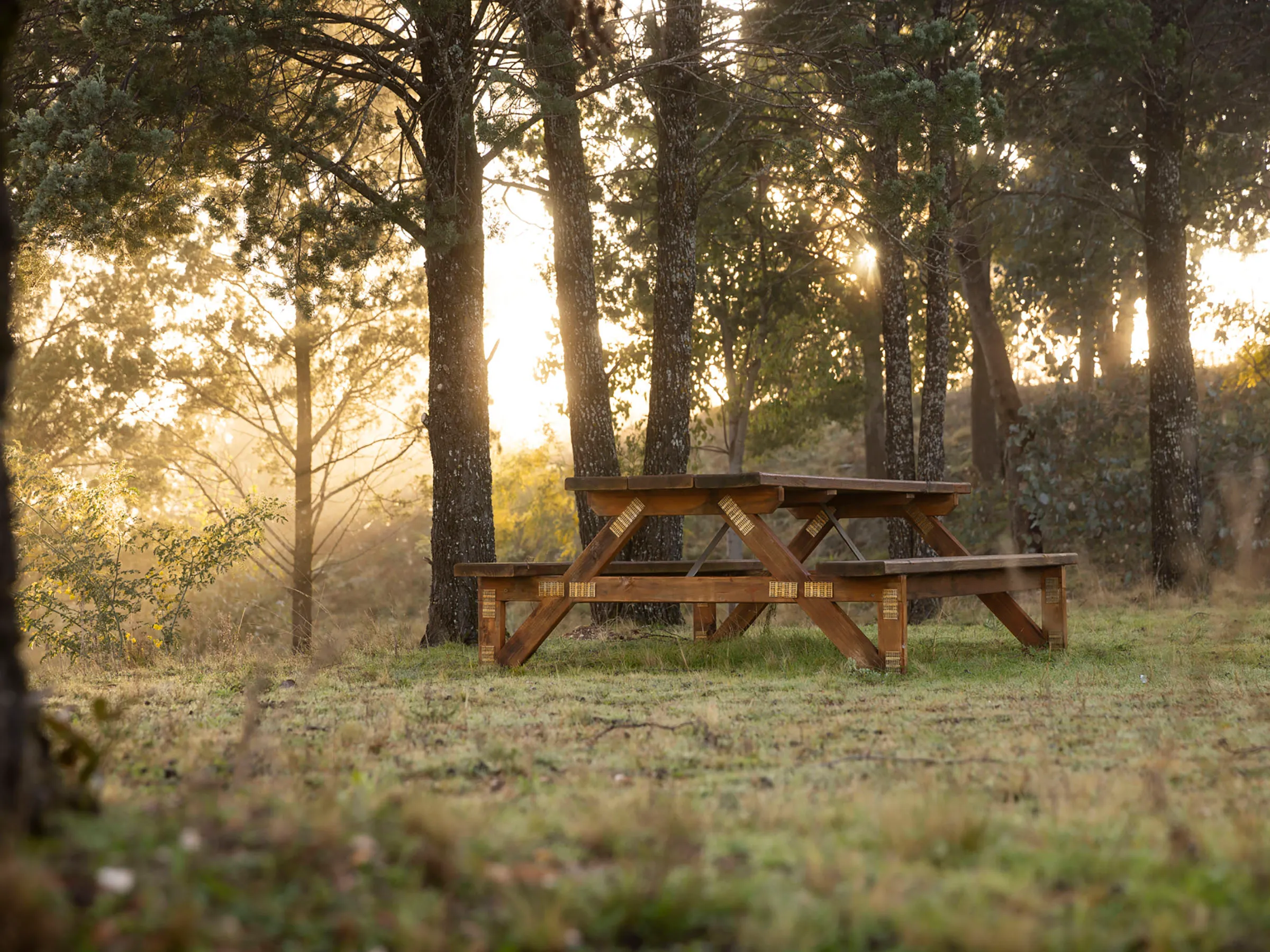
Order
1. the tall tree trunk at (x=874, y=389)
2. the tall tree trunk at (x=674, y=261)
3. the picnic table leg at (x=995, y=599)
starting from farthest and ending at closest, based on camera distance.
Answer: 1. the tall tree trunk at (x=874, y=389)
2. the tall tree trunk at (x=674, y=261)
3. the picnic table leg at (x=995, y=599)

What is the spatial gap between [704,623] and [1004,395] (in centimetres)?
1121

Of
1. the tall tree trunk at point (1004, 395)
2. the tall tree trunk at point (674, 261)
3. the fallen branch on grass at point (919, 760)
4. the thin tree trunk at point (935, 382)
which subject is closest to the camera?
the fallen branch on grass at point (919, 760)

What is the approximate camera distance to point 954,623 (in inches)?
462

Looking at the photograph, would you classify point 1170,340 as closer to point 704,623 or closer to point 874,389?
point 874,389

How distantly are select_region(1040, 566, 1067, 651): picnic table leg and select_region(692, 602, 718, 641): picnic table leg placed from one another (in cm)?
253

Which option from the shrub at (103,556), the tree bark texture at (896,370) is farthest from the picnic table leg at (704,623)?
the shrub at (103,556)

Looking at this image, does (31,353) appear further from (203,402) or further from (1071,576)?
(1071,576)

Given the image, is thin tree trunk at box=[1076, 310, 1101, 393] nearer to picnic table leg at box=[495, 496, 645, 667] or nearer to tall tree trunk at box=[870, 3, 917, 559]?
tall tree trunk at box=[870, 3, 917, 559]

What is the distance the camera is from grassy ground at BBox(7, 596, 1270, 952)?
2061mm

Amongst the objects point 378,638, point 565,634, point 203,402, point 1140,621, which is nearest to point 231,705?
point 378,638

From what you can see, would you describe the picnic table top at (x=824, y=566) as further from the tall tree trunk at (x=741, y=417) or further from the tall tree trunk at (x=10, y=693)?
the tall tree trunk at (x=741, y=417)

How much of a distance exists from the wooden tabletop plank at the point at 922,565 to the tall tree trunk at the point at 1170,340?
787cm

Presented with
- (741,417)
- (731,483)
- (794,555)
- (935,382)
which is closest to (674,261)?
(935,382)

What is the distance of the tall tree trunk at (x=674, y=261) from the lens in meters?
11.4
